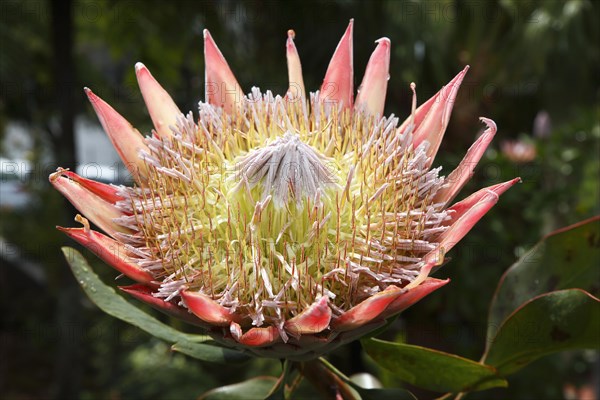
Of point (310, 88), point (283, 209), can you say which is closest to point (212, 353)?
point (283, 209)

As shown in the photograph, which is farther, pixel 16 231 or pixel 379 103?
pixel 16 231

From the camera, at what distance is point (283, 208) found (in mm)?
870

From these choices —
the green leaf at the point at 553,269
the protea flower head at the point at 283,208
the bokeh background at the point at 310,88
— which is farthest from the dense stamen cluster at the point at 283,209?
the bokeh background at the point at 310,88

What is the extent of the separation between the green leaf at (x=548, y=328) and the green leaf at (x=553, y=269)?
83 mm

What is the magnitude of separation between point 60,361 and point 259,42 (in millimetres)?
3444

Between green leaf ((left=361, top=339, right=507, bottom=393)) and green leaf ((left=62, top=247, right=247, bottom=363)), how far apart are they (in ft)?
0.72

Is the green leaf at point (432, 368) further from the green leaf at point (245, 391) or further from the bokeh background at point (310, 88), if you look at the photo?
the bokeh background at point (310, 88)

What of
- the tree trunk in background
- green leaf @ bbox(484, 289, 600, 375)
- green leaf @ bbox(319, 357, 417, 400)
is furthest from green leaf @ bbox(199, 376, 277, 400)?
the tree trunk in background

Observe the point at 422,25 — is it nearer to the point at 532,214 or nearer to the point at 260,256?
the point at 532,214

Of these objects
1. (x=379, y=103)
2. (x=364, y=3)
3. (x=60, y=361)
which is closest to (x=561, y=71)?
(x=364, y=3)

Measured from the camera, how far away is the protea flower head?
0.76 metres

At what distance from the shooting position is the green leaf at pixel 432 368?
84 cm

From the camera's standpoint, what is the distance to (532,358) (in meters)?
0.91

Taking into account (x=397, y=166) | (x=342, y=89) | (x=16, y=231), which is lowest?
(x=16, y=231)
